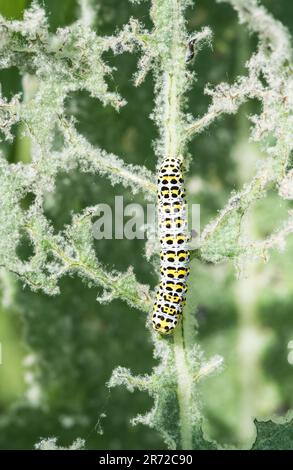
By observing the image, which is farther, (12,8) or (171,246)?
(12,8)

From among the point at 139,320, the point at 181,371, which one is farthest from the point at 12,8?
the point at 139,320

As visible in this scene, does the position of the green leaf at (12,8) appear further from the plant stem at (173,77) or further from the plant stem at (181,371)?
the plant stem at (181,371)

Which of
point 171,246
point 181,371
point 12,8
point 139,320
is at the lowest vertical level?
point 181,371

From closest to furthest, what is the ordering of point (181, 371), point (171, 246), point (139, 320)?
point (171, 246) < point (181, 371) < point (139, 320)

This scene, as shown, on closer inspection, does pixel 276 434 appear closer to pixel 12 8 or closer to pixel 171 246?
pixel 171 246

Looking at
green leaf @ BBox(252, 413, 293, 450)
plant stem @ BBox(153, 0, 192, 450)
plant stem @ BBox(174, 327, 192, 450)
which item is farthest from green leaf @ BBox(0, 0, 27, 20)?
green leaf @ BBox(252, 413, 293, 450)

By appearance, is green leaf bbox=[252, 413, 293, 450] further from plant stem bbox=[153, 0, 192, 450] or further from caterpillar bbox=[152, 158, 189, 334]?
plant stem bbox=[153, 0, 192, 450]
